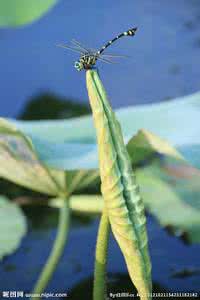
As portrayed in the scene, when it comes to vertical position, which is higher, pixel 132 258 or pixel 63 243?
pixel 63 243

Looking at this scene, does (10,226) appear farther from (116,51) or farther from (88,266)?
(116,51)

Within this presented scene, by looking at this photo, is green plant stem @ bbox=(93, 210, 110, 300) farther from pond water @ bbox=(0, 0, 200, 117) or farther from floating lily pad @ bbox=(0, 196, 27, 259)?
pond water @ bbox=(0, 0, 200, 117)


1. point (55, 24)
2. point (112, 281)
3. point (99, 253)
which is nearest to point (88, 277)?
point (112, 281)

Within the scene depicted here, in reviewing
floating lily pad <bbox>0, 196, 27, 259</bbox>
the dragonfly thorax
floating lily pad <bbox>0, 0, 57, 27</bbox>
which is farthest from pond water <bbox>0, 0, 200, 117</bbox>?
the dragonfly thorax

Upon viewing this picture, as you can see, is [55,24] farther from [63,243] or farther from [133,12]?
[63,243]

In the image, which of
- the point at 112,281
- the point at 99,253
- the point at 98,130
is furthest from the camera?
the point at 112,281

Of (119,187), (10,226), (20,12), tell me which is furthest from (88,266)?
(20,12)
